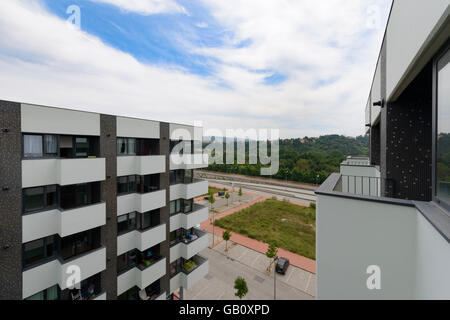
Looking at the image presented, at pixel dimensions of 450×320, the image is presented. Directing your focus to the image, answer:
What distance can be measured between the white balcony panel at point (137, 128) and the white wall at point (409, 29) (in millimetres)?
8547

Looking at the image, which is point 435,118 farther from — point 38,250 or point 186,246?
point 186,246

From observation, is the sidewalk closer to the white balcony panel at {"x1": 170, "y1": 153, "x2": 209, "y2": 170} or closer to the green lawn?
the green lawn

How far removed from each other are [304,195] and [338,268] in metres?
32.1

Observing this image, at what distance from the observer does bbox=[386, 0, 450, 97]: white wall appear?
218 centimetres

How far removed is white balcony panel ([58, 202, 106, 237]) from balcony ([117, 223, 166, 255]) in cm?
154

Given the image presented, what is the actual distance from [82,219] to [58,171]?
1823mm

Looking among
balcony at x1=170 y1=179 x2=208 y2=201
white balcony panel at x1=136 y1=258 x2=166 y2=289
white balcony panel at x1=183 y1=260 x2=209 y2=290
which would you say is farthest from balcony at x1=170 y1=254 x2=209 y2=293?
balcony at x1=170 y1=179 x2=208 y2=201

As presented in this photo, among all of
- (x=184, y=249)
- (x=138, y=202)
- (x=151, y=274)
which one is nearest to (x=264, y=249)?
(x=184, y=249)

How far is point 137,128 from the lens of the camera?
8.46 m

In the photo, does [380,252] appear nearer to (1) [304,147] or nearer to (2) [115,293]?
(2) [115,293]

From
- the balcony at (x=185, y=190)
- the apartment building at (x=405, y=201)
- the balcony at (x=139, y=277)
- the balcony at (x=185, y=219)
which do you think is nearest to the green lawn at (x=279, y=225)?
the balcony at (x=185, y=219)

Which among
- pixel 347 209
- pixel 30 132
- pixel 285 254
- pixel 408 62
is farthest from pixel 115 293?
pixel 285 254

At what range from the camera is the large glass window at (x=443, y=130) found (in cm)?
239

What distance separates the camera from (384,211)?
3.26m
